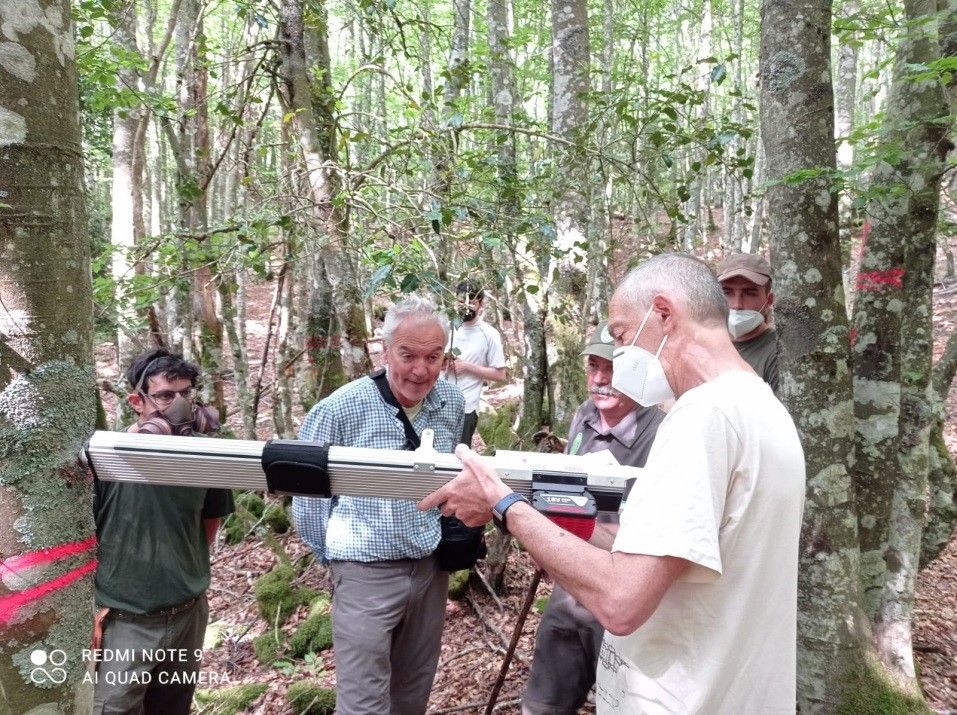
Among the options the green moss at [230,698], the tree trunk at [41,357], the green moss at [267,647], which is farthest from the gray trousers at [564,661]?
the green moss at [267,647]

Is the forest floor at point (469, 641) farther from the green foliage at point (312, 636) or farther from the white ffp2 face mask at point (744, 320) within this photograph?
the white ffp2 face mask at point (744, 320)

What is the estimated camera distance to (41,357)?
4.16 ft

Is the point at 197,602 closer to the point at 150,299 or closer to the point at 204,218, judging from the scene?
the point at 150,299

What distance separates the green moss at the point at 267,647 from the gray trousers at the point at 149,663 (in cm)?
172

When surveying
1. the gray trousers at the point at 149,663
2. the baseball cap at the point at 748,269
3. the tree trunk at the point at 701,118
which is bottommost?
the gray trousers at the point at 149,663

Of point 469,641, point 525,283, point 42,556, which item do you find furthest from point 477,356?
point 42,556

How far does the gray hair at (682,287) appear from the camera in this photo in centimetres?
171

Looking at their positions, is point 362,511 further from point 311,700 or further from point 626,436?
point 311,700

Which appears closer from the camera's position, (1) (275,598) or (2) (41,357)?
(2) (41,357)

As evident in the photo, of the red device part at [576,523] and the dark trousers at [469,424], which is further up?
the red device part at [576,523]

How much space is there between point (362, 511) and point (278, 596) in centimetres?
301

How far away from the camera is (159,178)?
16281mm

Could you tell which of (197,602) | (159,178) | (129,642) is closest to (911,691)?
(197,602)

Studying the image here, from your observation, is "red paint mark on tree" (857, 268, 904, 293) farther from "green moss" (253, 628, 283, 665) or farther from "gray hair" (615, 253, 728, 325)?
"green moss" (253, 628, 283, 665)
